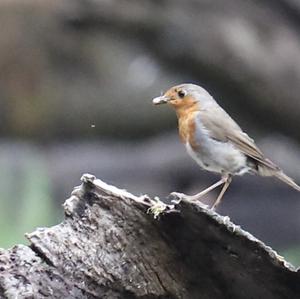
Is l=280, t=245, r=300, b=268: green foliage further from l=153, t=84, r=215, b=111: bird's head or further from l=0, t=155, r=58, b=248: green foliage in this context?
l=153, t=84, r=215, b=111: bird's head

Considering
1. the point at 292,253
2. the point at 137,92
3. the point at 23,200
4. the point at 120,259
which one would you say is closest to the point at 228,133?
the point at 120,259

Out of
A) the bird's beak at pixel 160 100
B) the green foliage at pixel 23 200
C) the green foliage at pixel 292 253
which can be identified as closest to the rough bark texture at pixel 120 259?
the bird's beak at pixel 160 100

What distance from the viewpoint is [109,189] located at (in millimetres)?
2365

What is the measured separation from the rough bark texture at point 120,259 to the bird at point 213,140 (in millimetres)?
466

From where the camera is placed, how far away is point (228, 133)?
284 cm

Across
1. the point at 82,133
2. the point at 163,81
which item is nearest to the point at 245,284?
the point at 163,81

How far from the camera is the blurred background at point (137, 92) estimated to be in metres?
5.87

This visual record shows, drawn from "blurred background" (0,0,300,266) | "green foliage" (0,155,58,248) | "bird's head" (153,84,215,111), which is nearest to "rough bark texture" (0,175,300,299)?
"bird's head" (153,84,215,111)

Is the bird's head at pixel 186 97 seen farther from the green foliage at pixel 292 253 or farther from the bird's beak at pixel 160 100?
the green foliage at pixel 292 253

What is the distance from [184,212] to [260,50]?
376cm

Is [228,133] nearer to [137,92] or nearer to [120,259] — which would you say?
[120,259]

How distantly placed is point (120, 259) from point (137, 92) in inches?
160

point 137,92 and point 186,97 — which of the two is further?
point 137,92

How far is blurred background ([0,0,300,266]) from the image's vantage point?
5.87 meters
